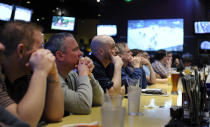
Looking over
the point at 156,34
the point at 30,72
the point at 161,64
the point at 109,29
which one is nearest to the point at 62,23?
the point at 109,29

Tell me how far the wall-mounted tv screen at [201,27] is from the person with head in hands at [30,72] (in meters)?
7.99

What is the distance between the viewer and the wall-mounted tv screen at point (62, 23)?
898 cm

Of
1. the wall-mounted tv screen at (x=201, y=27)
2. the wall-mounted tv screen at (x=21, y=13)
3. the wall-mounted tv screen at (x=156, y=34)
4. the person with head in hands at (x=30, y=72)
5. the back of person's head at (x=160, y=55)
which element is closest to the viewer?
the person with head in hands at (x=30, y=72)

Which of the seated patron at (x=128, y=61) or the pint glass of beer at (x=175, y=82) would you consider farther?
the seated patron at (x=128, y=61)

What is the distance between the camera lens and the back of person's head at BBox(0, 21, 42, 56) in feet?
4.20

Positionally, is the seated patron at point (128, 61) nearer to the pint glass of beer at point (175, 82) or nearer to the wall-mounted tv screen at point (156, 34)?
the pint glass of beer at point (175, 82)

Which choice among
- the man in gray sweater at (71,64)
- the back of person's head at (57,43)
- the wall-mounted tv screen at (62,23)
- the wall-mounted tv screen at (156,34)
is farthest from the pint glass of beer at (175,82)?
the wall-mounted tv screen at (62,23)

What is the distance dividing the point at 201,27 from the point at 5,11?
6068 mm

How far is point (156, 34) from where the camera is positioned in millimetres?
9031

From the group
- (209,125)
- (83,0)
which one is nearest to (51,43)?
(209,125)

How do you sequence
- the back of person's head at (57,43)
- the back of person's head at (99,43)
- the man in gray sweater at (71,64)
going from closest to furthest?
1. the man in gray sweater at (71,64)
2. the back of person's head at (57,43)
3. the back of person's head at (99,43)

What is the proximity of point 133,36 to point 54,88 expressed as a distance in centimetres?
809

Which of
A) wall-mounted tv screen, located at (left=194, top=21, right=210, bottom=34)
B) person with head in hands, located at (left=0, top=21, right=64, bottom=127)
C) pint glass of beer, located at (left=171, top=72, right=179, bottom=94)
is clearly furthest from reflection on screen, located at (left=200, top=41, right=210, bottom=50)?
person with head in hands, located at (left=0, top=21, right=64, bottom=127)

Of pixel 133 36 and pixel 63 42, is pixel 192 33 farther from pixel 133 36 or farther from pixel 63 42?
pixel 63 42
